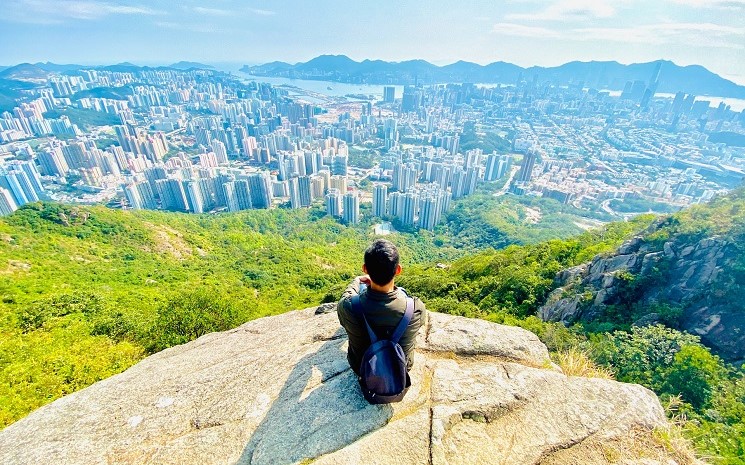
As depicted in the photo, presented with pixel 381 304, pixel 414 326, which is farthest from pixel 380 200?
pixel 381 304

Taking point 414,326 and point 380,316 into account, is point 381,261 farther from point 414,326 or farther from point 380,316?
point 414,326

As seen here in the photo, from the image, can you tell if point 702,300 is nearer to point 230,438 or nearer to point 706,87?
point 230,438

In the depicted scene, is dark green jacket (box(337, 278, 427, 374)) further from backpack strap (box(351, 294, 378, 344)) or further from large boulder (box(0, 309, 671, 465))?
large boulder (box(0, 309, 671, 465))

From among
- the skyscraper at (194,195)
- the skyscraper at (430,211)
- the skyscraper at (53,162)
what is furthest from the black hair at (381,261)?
the skyscraper at (53,162)

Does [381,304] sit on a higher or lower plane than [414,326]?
higher

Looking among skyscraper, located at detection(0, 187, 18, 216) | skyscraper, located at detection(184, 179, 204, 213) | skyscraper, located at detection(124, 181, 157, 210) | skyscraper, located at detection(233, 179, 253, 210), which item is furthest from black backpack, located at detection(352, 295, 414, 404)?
skyscraper, located at detection(0, 187, 18, 216)

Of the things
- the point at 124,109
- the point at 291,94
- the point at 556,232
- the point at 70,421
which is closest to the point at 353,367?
the point at 70,421
